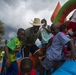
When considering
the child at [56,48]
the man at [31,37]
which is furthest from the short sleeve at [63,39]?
the man at [31,37]

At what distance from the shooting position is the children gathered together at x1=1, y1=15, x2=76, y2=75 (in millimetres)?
3305

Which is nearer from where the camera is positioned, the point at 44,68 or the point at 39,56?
the point at 44,68

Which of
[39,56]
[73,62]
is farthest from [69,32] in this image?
[73,62]

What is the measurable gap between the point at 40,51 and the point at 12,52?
0.60 metres

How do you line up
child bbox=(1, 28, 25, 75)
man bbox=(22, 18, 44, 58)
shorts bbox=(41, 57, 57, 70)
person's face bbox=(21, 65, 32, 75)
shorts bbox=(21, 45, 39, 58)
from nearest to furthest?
1. person's face bbox=(21, 65, 32, 75)
2. shorts bbox=(41, 57, 57, 70)
3. child bbox=(1, 28, 25, 75)
4. man bbox=(22, 18, 44, 58)
5. shorts bbox=(21, 45, 39, 58)

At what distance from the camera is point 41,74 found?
405cm

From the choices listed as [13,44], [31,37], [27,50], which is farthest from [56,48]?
[27,50]

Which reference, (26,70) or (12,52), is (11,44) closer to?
(12,52)

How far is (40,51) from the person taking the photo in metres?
4.41

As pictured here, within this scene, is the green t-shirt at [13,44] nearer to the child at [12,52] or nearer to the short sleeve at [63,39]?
the child at [12,52]

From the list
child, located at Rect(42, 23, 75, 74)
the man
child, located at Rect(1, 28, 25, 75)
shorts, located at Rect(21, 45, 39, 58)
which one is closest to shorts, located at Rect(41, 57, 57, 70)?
child, located at Rect(42, 23, 75, 74)

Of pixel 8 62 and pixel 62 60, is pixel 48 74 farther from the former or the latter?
pixel 8 62

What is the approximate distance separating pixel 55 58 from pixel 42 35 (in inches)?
69.6

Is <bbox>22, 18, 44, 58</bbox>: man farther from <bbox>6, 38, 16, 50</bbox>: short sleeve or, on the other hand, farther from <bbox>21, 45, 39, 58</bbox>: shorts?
<bbox>6, 38, 16, 50</bbox>: short sleeve
